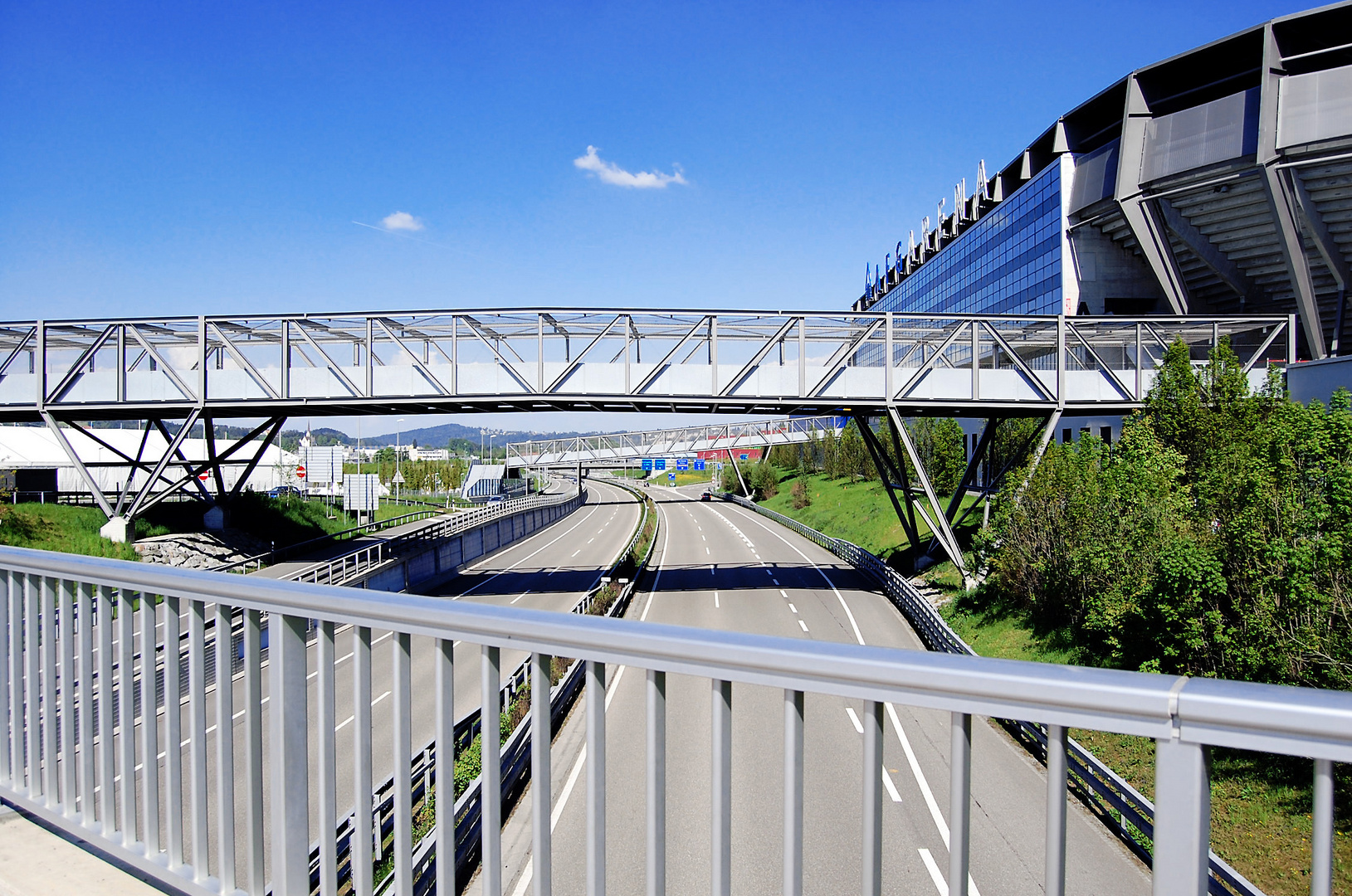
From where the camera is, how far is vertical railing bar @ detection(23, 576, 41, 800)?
2848 millimetres

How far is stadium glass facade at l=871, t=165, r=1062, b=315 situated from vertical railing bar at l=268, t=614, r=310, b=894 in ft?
135

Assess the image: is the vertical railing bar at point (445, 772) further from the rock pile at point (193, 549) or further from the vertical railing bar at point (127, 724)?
the rock pile at point (193, 549)

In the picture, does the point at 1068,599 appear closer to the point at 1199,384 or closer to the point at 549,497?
the point at 1199,384

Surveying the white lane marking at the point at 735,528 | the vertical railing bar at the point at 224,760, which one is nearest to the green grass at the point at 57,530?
the vertical railing bar at the point at 224,760

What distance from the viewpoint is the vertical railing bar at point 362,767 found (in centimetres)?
197

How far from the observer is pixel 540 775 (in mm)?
1844

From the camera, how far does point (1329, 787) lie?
46.9 inches

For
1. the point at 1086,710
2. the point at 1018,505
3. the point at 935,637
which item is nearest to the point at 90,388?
the point at 935,637

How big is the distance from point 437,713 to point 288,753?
467 millimetres

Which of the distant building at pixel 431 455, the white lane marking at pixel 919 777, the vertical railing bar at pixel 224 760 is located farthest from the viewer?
the distant building at pixel 431 455

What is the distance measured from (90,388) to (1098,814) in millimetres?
31096

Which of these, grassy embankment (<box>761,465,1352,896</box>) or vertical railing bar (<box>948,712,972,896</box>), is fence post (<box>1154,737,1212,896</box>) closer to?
grassy embankment (<box>761,465,1352,896</box>)

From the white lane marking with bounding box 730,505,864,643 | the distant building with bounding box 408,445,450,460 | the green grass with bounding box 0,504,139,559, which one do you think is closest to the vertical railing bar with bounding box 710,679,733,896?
the white lane marking with bounding box 730,505,864,643

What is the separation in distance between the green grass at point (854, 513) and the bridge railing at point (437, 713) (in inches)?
1355
